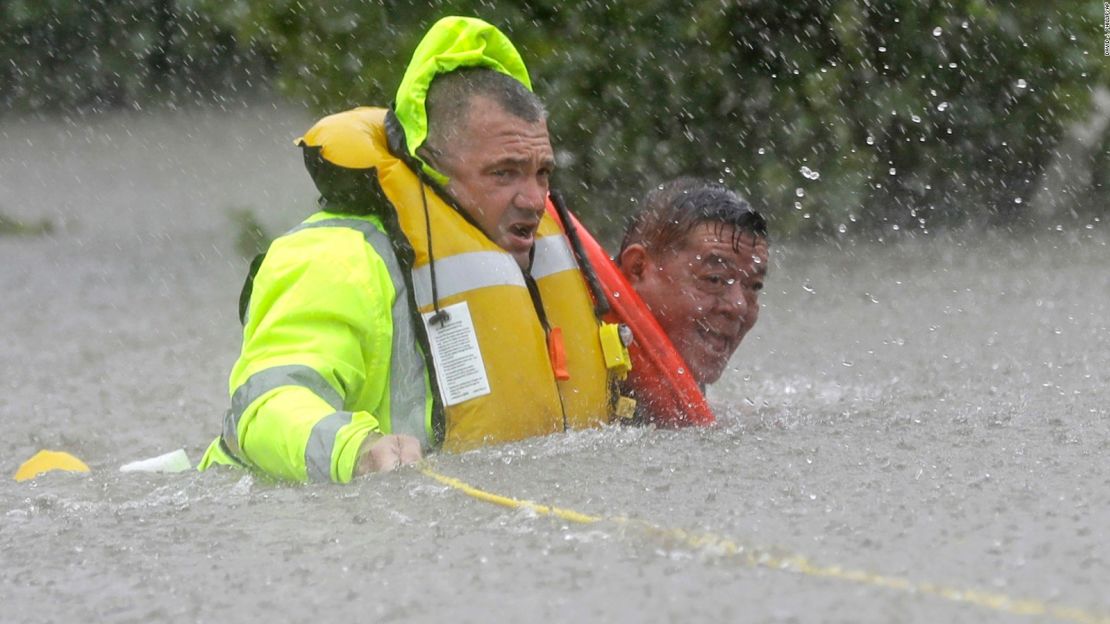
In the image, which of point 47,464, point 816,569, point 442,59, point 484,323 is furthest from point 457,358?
point 47,464

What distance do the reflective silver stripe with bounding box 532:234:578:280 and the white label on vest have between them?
0.41 m

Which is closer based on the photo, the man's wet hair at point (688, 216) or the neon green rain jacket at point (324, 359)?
the neon green rain jacket at point (324, 359)

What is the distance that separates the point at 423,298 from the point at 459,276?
0.37 feet

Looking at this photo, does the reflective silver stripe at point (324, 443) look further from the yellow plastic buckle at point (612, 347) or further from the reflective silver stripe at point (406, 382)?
the yellow plastic buckle at point (612, 347)

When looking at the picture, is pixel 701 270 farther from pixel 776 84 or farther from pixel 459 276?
pixel 776 84

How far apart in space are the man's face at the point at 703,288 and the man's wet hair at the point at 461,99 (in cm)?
65

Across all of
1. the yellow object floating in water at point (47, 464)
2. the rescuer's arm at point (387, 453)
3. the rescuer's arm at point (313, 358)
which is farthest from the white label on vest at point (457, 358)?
the yellow object floating in water at point (47, 464)

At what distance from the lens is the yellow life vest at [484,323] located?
4.47 metres

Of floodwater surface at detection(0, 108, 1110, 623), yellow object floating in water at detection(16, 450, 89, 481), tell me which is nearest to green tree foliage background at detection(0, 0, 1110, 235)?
floodwater surface at detection(0, 108, 1110, 623)

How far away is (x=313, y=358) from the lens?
4270 millimetres

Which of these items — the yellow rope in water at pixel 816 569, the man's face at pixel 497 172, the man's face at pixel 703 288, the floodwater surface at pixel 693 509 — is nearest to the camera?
the yellow rope in water at pixel 816 569

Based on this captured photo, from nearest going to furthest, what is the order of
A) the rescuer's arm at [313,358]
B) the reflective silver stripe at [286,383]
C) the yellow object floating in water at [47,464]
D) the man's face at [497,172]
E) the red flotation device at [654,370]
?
1. the rescuer's arm at [313,358]
2. the reflective silver stripe at [286,383]
3. the man's face at [497,172]
4. the red flotation device at [654,370]
5. the yellow object floating in water at [47,464]

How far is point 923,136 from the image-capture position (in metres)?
10.3

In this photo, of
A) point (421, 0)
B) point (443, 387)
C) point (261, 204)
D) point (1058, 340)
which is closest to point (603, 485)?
point (443, 387)
